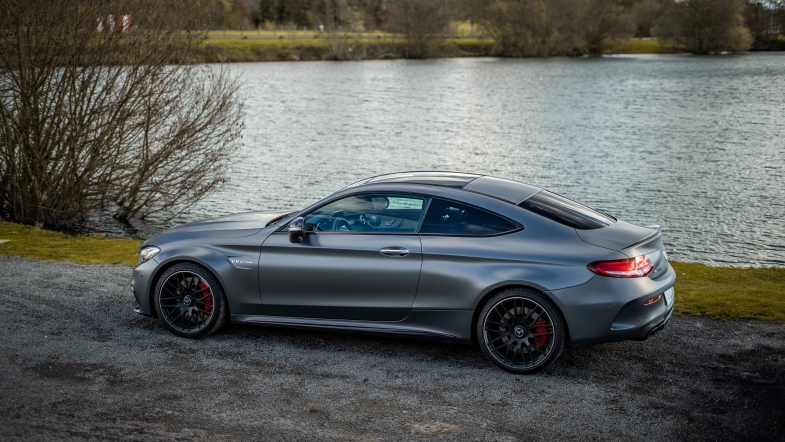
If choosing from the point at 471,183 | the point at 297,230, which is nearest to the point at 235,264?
the point at 297,230

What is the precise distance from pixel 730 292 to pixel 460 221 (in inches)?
186

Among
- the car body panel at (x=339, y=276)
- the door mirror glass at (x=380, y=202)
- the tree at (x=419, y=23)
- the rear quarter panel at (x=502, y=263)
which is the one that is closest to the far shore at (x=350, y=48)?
the tree at (x=419, y=23)

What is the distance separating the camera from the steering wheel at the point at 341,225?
6.98m

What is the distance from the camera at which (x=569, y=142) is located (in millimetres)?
32031

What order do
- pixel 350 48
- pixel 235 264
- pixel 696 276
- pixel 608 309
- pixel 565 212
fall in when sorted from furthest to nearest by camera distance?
1. pixel 350 48
2. pixel 696 276
3. pixel 235 264
4. pixel 565 212
5. pixel 608 309

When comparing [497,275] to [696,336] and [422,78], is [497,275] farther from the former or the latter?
[422,78]

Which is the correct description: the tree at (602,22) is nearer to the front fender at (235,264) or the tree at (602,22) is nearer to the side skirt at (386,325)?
the front fender at (235,264)

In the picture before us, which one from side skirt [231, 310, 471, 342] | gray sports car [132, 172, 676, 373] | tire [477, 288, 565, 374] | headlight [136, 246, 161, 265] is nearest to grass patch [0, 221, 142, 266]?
headlight [136, 246, 161, 265]

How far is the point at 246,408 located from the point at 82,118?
493 inches

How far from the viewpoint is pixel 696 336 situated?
7449 mm

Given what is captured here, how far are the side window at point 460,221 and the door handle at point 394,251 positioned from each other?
226 mm

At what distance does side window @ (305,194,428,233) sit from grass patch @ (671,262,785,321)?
3468mm

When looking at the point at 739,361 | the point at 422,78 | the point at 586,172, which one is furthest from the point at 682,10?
the point at 739,361

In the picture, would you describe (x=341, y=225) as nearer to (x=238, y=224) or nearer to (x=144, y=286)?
(x=238, y=224)
